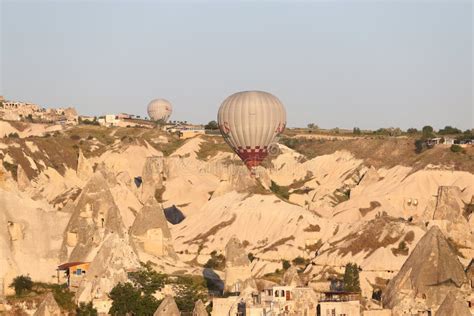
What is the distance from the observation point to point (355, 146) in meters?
175

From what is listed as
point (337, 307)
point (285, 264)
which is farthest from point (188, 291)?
point (285, 264)

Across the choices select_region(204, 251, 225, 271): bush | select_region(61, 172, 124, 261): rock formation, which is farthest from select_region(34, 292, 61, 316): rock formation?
select_region(204, 251, 225, 271): bush

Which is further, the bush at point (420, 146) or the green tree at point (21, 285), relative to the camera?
the bush at point (420, 146)

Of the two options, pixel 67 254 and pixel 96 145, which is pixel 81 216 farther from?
pixel 96 145

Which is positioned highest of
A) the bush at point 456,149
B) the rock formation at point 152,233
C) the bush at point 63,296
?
the bush at point 456,149

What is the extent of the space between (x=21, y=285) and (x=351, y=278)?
2056 cm

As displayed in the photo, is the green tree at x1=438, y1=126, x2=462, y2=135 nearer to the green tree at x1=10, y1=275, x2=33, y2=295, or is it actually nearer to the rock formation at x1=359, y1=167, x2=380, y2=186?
the rock formation at x1=359, y1=167, x2=380, y2=186

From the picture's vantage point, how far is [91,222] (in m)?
85.4

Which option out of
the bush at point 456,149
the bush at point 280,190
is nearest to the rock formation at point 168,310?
the bush at point 280,190

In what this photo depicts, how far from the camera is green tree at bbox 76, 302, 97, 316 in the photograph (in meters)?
72.9

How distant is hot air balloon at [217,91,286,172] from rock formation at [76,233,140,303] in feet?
191

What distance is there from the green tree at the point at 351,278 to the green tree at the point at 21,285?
15.5 m

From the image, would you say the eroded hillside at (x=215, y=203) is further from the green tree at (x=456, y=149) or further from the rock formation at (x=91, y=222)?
the green tree at (x=456, y=149)

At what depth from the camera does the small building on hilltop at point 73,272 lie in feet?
255
